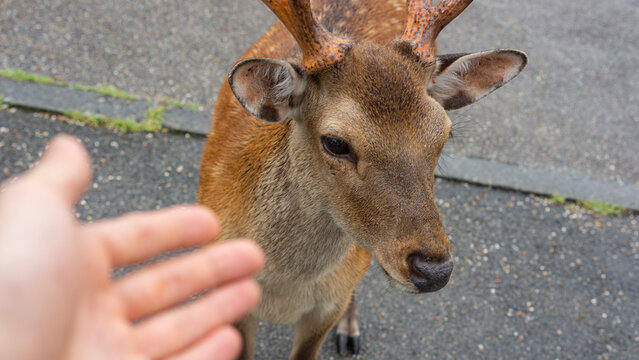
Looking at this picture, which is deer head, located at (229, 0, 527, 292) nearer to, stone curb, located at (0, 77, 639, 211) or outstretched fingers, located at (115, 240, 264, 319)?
outstretched fingers, located at (115, 240, 264, 319)

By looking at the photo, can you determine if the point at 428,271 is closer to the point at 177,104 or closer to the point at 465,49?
the point at 177,104

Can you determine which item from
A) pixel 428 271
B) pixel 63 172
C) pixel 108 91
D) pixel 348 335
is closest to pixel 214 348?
pixel 63 172

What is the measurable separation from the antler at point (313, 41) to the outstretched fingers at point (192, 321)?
3.40 feet

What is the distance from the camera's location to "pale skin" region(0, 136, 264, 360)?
3.71ft

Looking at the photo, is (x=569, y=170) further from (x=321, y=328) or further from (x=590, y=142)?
(x=321, y=328)

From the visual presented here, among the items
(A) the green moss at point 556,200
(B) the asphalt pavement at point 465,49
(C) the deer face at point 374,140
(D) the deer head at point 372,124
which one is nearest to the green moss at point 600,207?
(A) the green moss at point 556,200

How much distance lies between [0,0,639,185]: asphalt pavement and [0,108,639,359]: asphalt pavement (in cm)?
67

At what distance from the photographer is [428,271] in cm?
192

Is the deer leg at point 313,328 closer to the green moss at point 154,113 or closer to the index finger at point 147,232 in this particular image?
the index finger at point 147,232

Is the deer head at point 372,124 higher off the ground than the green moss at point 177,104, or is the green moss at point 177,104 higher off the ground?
the deer head at point 372,124

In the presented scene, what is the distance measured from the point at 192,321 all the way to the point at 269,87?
1.13 m

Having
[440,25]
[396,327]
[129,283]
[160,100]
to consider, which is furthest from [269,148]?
[160,100]

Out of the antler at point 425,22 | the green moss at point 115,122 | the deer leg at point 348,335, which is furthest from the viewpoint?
the green moss at point 115,122

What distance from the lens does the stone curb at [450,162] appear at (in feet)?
14.4
